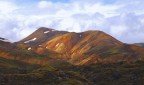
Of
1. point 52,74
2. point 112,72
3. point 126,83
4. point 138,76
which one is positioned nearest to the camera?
point 52,74

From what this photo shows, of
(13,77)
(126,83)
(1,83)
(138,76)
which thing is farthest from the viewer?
(138,76)

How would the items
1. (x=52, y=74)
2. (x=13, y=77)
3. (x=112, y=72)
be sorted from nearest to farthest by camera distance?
(x=13, y=77)
(x=52, y=74)
(x=112, y=72)

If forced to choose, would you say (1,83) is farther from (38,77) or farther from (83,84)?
(83,84)

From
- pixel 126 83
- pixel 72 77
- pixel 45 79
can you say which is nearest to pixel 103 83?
pixel 126 83

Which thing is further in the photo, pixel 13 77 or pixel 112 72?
pixel 112 72

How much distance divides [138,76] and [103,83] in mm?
17576

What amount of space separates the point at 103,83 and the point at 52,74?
1827 inches

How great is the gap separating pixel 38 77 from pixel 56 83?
8.27 m

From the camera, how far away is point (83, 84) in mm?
134750

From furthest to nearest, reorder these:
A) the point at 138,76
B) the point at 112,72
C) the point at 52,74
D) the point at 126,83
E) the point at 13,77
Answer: the point at 112,72 → the point at 138,76 → the point at 126,83 → the point at 52,74 → the point at 13,77

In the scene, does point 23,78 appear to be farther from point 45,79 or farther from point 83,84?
point 83,84

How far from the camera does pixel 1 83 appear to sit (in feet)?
391

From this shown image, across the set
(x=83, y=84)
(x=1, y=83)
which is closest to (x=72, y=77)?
(x=83, y=84)

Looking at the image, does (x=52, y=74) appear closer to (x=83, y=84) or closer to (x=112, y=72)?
(x=83, y=84)
